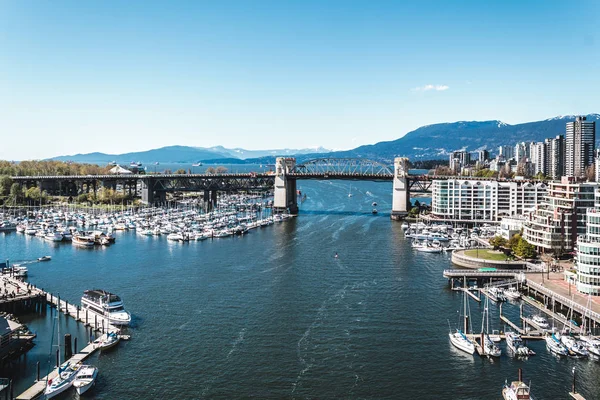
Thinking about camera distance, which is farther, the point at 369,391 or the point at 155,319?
the point at 155,319

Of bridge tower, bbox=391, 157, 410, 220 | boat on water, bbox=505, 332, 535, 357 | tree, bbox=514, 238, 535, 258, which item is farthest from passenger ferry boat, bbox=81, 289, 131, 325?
bridge tower, bbox=391, 157, 410, 220

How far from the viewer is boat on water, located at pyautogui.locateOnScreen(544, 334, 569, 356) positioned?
23000 millimetres

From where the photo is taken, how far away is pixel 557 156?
12612 centimetres

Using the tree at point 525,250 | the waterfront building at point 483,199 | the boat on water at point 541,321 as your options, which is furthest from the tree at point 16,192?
the boat on water at point 541,321

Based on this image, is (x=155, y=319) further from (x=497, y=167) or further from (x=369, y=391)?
(x=497, y=167)

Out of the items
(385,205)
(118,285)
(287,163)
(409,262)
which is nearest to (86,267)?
(118,285)

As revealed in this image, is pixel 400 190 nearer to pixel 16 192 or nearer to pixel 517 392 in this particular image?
pixel 16 192

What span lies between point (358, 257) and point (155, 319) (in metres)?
20.5

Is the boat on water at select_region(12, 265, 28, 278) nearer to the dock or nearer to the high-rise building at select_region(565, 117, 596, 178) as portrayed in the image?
the dock

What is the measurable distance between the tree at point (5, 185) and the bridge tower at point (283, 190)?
4072 cm

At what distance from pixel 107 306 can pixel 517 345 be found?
19.2m

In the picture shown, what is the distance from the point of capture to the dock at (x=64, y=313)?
2002cm

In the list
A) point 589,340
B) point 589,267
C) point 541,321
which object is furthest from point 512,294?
point 589,340

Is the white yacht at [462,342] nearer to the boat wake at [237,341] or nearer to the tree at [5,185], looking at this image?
the boat wake at [237,341]
